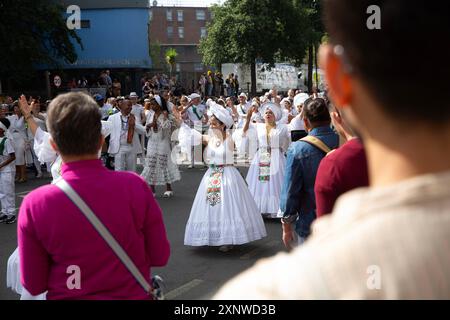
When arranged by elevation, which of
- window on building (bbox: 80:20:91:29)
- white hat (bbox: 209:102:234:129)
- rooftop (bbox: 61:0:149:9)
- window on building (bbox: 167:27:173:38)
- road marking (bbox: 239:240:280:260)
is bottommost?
road marking (bbox: 239:240:280:260)

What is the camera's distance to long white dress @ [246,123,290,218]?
8891 millimetres

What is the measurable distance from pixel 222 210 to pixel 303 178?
2.93 metres

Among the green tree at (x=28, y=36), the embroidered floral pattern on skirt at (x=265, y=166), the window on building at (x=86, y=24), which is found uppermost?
the window on building at (x=86, y=24)

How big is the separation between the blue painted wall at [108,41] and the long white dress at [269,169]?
25663mm

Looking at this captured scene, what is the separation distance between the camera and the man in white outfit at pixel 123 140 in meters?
10.8

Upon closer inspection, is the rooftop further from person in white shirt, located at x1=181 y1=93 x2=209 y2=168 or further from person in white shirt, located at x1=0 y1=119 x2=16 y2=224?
person in white shirt, located at x1=0 y1=119 x2=16 y2=224

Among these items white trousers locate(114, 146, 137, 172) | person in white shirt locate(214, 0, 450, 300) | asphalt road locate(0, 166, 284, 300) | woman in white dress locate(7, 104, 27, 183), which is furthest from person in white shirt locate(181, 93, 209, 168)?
person in white shirt locate(214, 0, 450, 300)

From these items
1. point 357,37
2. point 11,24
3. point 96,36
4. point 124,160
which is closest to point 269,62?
point 96,36

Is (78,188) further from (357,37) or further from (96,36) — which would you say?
(96,36)

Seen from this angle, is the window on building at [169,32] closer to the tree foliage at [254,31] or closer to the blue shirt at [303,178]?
the tree foliage at [254,31]

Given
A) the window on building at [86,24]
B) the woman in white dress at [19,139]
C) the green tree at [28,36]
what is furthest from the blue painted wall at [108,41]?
the woman in white dress at [19,139]

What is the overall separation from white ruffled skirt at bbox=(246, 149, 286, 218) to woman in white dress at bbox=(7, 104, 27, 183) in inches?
267

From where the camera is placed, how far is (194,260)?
21.9 feet

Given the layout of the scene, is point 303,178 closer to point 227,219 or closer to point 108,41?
point 227,219
